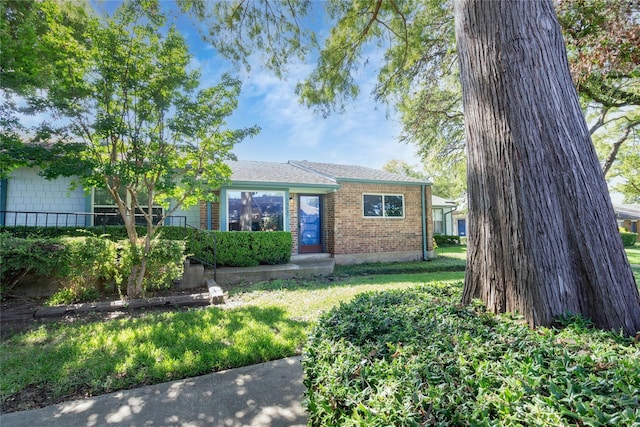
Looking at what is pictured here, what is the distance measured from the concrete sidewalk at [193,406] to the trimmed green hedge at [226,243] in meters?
5.18

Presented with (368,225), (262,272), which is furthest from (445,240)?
(262,272)

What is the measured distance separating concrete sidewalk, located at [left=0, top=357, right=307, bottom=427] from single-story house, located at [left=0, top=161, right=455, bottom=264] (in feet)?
21.9

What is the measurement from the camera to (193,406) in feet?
8.39

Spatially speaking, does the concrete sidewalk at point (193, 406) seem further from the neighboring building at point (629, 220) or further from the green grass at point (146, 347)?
the neighboring building at point (629, 220)

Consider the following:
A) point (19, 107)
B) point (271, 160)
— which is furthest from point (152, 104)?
point (271, 160)

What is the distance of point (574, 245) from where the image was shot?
7.20 ft

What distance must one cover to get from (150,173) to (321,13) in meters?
4.68

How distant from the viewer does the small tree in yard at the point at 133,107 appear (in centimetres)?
521

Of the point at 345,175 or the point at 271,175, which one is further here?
the point at 345,175

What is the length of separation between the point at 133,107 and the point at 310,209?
7.07 meters

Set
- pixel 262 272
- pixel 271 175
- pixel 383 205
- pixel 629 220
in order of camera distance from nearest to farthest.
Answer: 1. pixel 262 272
2. pixel 271 175
3. pixel 383 205
4. pixel 629 220

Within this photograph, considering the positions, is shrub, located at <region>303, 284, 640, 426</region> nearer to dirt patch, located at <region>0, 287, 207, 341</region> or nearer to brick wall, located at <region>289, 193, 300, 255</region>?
dirt patch, located at <region>0, 287, 207, 341</region>

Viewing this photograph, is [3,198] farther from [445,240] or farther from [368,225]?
[445,240]

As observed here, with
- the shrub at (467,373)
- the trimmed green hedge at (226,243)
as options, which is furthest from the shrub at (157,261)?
the shrub at (467,373)
